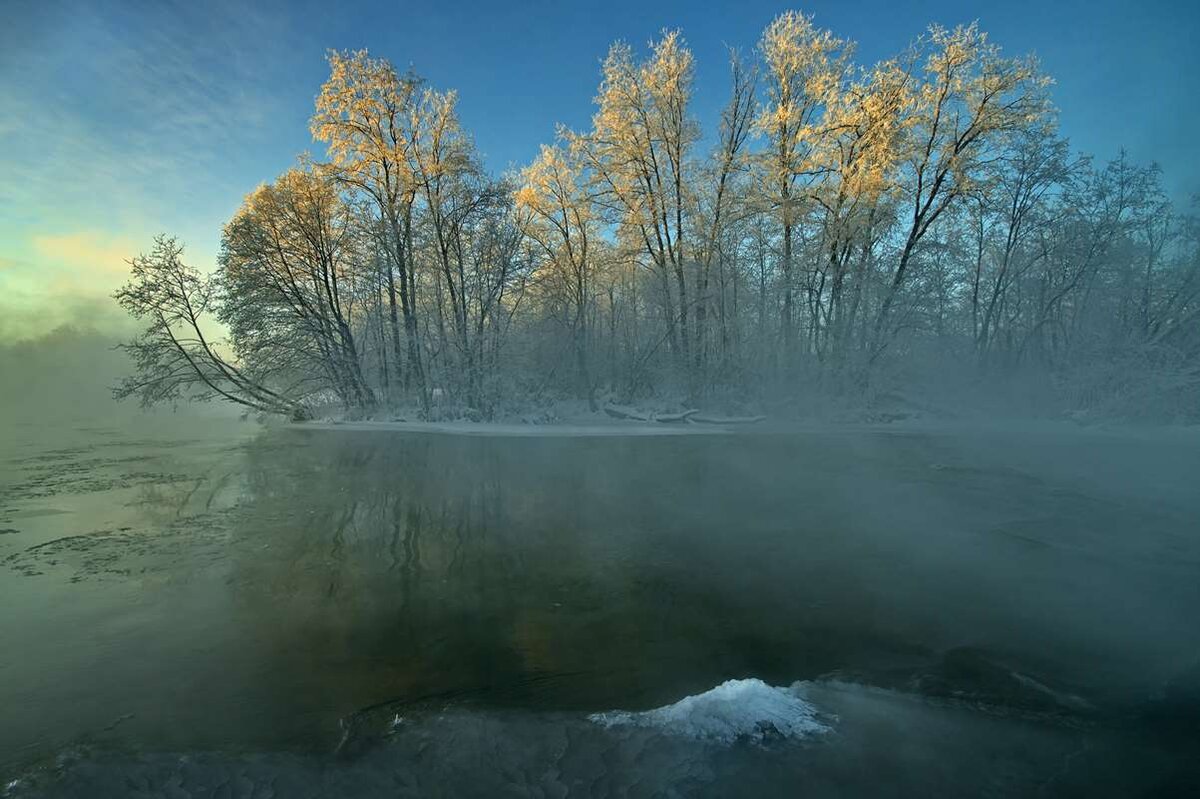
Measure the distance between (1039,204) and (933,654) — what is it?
23.9 metres

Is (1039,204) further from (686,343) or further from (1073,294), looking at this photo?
(686,343)

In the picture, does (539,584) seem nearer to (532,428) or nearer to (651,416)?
(532,428)

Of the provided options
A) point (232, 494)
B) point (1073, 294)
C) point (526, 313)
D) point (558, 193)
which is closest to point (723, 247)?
point (558, 193)

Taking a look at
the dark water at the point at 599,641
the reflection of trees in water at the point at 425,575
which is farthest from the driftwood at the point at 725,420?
the dark water at the point at 599,641

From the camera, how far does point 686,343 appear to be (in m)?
22.4

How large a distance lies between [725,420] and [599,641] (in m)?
17.0

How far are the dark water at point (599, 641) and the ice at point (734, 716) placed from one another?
29mm

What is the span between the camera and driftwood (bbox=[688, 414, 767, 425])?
20438 millimetres

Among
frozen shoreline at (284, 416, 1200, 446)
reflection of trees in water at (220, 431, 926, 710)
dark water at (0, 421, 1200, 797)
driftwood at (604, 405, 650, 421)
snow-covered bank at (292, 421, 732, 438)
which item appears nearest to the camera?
dark water at (0, 421, 1200, 797)

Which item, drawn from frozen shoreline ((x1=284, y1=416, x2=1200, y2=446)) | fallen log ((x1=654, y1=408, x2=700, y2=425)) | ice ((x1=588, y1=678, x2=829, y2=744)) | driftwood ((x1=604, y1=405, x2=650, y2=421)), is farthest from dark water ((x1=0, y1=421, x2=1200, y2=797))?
driftwood ((x1=604, y1=405, x2=650, y2=421))

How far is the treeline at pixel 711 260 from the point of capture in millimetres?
18703

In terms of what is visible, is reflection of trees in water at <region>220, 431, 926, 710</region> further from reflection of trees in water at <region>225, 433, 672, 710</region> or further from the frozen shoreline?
the frozen shoreline

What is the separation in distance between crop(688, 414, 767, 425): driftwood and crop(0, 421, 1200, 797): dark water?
11.0m

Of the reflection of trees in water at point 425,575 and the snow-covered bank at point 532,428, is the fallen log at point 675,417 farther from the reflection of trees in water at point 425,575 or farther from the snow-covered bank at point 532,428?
the reflection of trees in water at point 425,575
